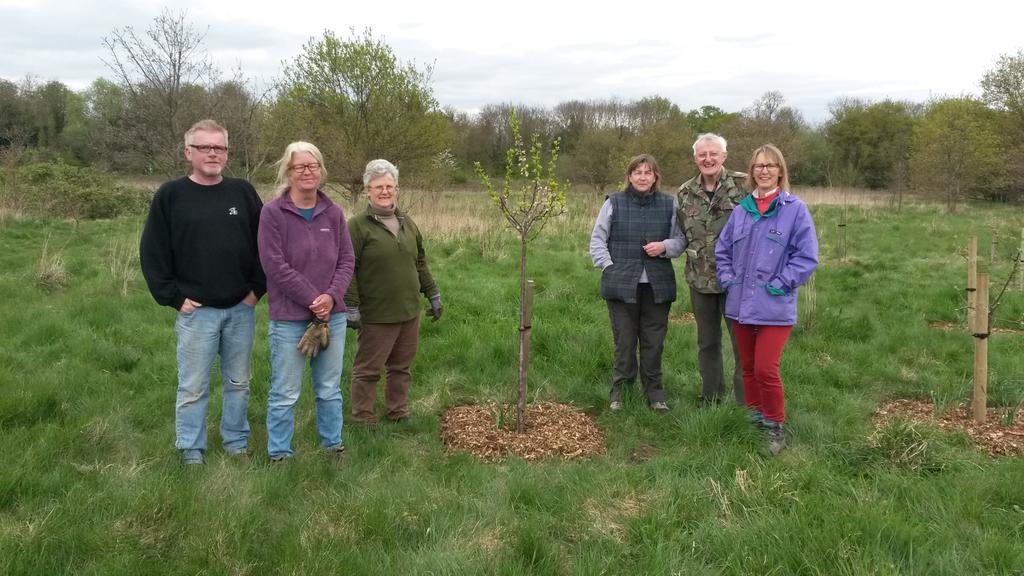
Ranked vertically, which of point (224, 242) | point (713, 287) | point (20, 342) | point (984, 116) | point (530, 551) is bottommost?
point (530, 551)

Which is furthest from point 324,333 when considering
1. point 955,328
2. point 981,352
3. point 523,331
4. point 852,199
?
point 852,199

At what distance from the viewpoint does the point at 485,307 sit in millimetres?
7727

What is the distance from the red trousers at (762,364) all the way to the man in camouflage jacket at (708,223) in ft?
0.61

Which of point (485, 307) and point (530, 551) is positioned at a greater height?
point (485, 307)

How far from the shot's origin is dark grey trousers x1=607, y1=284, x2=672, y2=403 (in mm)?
4859

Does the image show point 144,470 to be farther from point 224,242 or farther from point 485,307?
point 485,307

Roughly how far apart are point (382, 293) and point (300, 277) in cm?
81

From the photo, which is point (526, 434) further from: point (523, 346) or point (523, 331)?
point (523, 331)

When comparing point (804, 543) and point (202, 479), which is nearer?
point (804, 543)

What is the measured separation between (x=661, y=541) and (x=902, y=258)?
11.6m

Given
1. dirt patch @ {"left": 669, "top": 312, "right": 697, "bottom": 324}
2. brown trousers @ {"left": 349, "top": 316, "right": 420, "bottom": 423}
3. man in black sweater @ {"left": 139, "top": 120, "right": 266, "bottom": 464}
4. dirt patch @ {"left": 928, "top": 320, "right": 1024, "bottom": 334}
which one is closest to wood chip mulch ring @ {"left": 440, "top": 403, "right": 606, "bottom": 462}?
brown trousers @ {"left": 349, "top": 316, "right": 420, "bottom": 423}

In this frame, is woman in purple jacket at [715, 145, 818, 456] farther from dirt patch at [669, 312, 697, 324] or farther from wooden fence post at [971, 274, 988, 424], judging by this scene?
dirt patch at [669, 312, 697, 324]

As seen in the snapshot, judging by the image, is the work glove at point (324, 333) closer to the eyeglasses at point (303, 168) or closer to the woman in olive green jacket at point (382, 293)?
the woman in olive green jacket at point (382, 293)

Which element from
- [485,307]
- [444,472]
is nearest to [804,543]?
[444,472]
